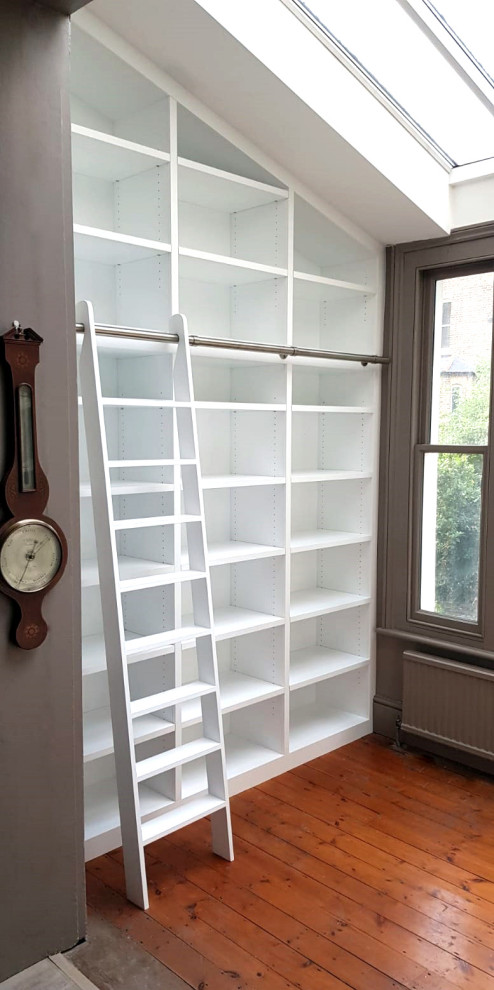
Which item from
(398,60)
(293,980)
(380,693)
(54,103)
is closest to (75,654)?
(293,980)

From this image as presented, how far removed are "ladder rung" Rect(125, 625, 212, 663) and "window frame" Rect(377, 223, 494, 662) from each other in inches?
57.8

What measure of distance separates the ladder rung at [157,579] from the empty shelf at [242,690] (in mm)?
801

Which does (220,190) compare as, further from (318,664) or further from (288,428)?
(318,664)

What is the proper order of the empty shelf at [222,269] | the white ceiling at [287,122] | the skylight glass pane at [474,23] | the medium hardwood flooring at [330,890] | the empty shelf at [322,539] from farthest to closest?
the empty shelf at [322,539] → the empty shelf at [222,269] → the skylight glass pane at [474,23] → the white ceiling at [287,122] → the medium hardwood flooring at [330,890]

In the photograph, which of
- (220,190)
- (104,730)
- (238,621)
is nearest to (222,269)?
(220,190)

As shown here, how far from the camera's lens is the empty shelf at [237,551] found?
11.1ft

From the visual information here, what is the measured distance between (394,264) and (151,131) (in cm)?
149

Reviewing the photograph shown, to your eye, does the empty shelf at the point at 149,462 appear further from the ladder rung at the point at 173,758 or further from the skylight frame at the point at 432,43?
the skylight frame at the point at 432,43

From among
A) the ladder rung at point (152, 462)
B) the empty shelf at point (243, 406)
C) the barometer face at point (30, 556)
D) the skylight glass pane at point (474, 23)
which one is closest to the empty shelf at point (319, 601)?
the empty shelf at point (243, 406)

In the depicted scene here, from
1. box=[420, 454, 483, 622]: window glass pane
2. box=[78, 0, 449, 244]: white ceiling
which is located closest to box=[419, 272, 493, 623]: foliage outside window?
box=[420, 454, 483, 622]: window glass pane

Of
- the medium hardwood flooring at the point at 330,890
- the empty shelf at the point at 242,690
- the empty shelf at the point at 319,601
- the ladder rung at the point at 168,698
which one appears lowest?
the medium hardwood flooring at the point at 330,890

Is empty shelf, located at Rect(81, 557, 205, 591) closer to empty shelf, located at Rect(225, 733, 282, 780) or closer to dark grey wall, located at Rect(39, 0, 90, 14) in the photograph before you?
empty shelf, located at Rect(225, 733, 282, 780)

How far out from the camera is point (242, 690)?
370 cm

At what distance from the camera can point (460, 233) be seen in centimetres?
375
